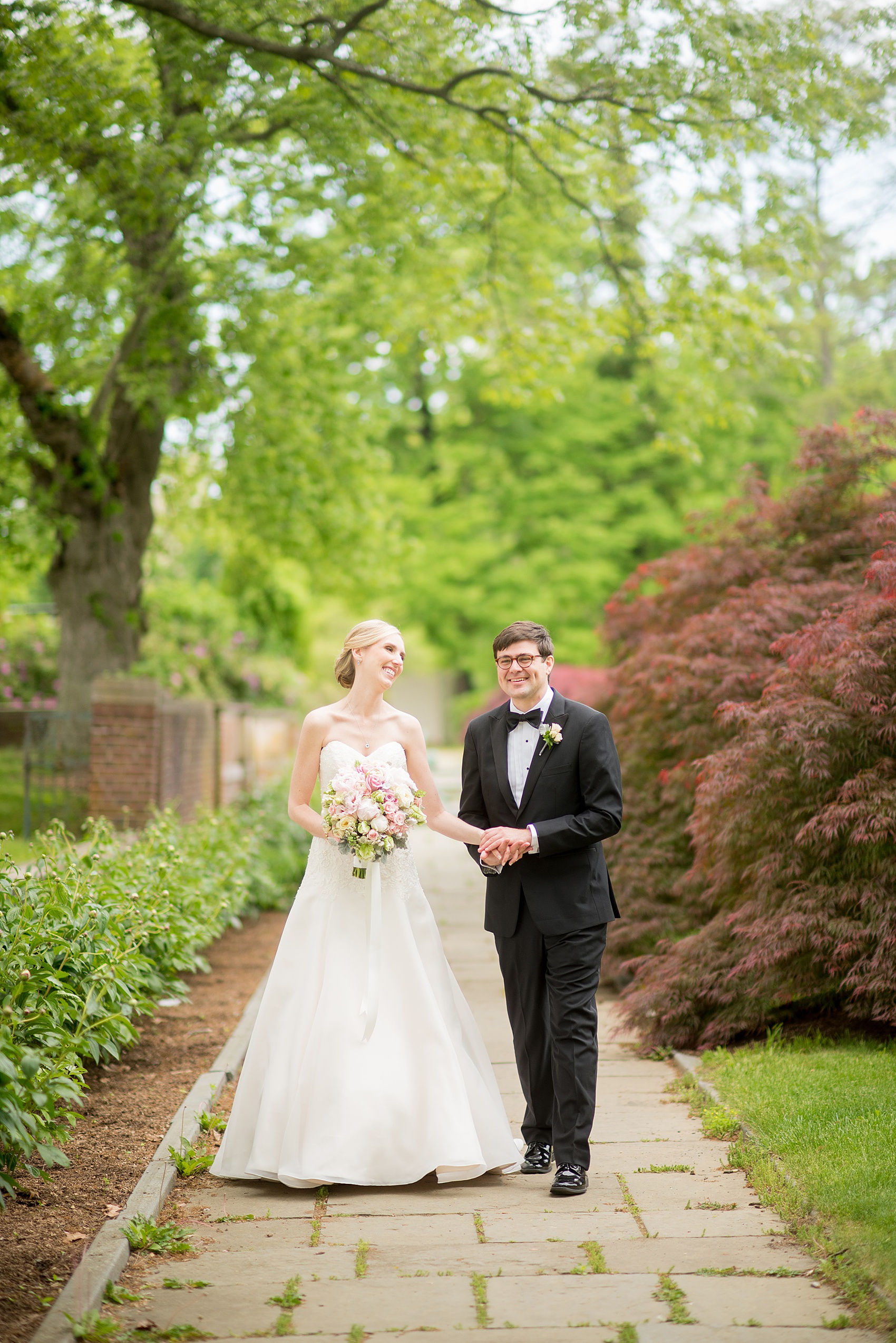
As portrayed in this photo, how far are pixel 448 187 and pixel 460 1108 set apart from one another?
1004 centimetres

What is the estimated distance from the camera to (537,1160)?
5148 millimetres

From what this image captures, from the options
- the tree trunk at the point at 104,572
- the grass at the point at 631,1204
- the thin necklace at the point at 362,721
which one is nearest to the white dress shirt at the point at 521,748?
the thin necklace at the point at 362,721

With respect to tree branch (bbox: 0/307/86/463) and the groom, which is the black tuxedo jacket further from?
tree branch (bbox: 0/307/86/463)

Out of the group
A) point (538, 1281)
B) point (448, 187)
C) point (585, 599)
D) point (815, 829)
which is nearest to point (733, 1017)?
point (815, 829)

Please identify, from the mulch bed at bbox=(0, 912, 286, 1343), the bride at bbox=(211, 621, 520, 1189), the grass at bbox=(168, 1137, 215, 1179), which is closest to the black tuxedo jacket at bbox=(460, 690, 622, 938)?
the bride at bbox=(211, 621, 520, 1189)

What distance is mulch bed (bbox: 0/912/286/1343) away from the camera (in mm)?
4020

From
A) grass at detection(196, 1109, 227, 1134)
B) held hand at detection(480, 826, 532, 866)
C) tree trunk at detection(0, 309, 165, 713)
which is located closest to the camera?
held hand at detection(480, 826, 532, 866)

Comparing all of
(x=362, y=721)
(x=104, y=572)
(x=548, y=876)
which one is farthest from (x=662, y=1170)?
(x=104, y=572)

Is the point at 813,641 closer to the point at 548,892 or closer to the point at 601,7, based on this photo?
the point at 548,892

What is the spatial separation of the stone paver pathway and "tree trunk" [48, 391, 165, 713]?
32.5 ft

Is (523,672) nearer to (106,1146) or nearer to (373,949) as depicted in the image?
(373,949)

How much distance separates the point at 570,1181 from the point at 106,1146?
2.06 m

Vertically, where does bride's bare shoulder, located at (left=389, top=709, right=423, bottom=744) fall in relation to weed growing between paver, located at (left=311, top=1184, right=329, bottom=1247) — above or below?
above

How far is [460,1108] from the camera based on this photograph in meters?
4.98
